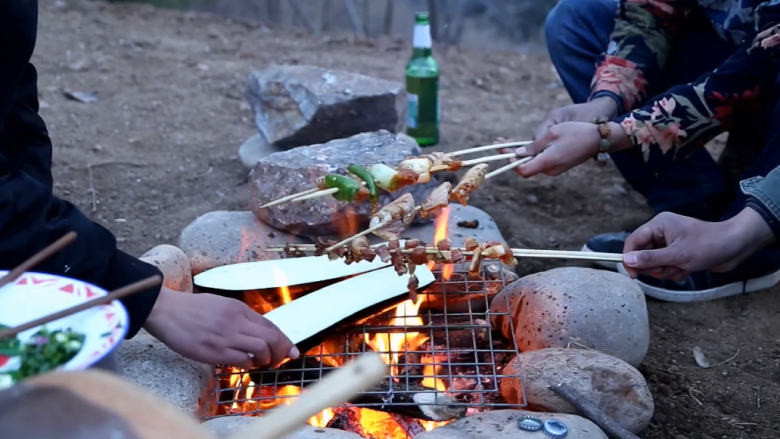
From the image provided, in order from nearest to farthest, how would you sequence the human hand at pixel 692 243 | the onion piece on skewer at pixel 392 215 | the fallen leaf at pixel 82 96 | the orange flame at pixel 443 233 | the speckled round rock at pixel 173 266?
the human hand at pixel 692 243
the onion piece on skewer at pixel 392 215
the speckled round rock at pixel 173 266
the orange flame at pixel 443 233
the fallen leaf at pixel 82 96

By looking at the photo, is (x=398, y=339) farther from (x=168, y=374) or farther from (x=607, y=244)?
(x=607, y=244)

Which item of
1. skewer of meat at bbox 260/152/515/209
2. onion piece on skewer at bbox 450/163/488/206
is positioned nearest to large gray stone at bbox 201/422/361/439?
skewer of meat at bbox 260/152/515/209

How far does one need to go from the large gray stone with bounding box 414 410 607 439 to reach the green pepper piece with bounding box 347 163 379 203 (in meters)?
0.89

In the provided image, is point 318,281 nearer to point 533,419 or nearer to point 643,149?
point 533,419

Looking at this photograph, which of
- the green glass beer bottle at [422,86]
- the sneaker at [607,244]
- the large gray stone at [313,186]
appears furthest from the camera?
the green glass beer bottle at [422,86]

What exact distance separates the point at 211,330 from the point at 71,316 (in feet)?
2.13

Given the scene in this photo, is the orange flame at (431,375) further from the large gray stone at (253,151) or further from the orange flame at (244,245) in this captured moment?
the large gray stone at (253,151)

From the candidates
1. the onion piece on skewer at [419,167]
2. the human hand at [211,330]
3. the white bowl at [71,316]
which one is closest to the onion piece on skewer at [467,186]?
the onion piece on skewer at [419,167]

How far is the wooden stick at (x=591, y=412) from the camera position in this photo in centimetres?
215

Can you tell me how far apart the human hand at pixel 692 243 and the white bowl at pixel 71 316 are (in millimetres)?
1649

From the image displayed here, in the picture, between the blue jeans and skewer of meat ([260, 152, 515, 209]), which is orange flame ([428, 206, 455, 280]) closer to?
skewer of meat ([260, 152, 515, 209])

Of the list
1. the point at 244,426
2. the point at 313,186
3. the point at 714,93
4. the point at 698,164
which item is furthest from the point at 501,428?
the point at 698,164

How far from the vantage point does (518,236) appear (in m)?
3.87

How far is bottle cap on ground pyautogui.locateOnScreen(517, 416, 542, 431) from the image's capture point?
6.54 ft
